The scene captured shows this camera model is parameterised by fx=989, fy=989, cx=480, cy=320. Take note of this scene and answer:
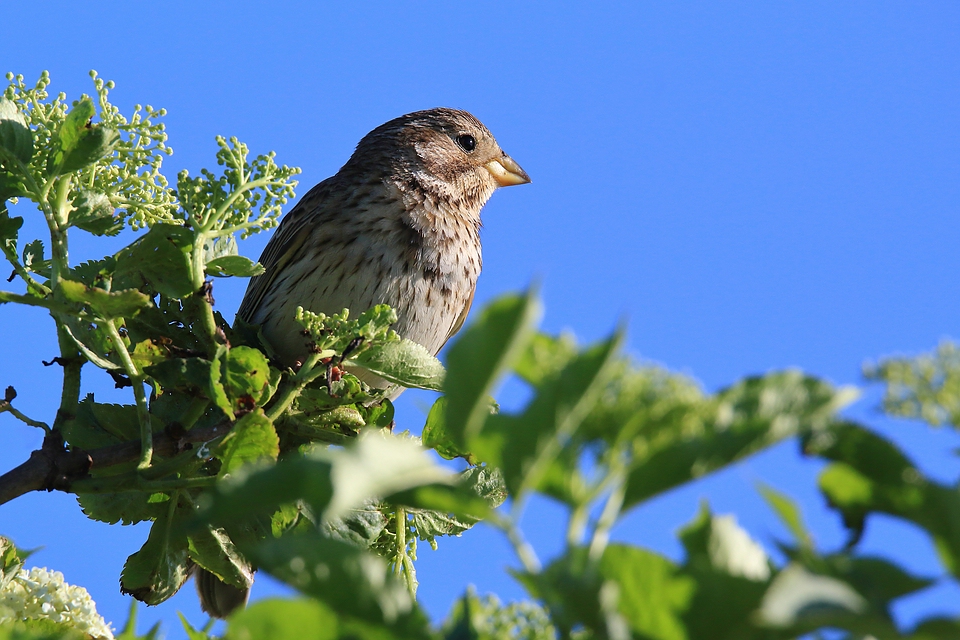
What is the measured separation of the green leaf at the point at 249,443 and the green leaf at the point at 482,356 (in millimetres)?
1156

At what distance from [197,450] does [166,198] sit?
2.41 ft

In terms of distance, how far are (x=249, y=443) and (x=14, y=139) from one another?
84cm

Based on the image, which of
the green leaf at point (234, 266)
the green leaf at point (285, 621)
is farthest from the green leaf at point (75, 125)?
the green leaf at point (285, 621)

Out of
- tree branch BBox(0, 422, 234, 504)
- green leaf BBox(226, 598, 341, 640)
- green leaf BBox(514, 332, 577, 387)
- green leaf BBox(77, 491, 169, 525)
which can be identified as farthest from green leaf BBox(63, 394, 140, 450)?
green leaf BBox(514, 332, 577, 387)

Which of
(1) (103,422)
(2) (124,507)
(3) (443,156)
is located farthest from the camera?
(3) (443,156)

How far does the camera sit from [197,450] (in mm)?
2195

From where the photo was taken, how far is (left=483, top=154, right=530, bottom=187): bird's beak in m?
6.62

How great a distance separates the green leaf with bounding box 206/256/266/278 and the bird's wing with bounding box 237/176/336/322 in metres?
2.86

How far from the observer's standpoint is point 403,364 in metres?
2.41

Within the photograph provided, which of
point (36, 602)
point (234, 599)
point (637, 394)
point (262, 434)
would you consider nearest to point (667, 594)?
point (637, 394)

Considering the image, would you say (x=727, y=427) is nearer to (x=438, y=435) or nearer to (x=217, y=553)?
(x=438, y=435)

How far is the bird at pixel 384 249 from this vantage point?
4805 millimetres

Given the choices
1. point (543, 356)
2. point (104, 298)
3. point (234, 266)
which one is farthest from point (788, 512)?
point (234, 266)

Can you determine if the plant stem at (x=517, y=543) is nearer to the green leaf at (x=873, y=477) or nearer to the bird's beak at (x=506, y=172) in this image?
the green leaf at (x=873, y=477)
